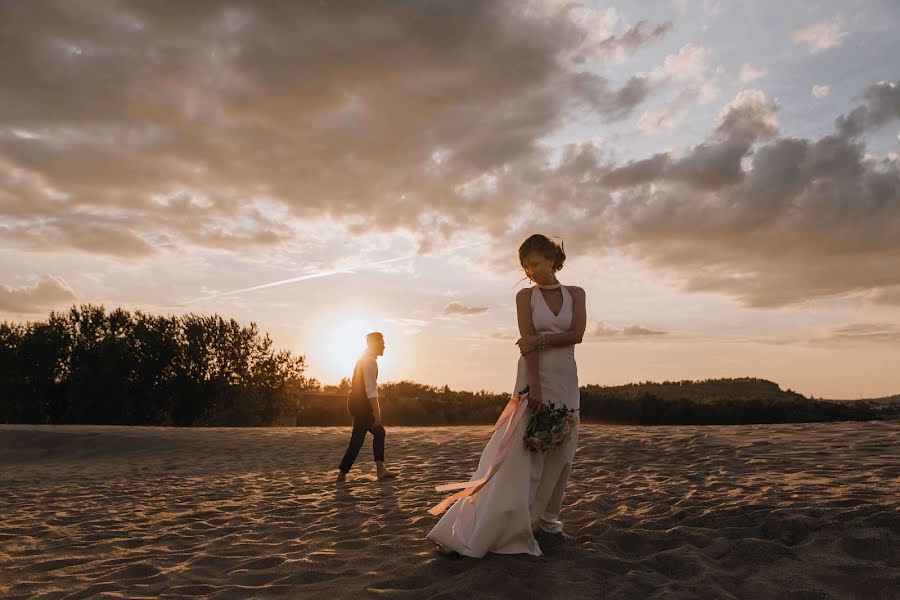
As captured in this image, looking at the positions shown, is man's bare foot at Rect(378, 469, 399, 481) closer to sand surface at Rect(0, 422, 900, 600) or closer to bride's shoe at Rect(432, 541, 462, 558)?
sand surface at Rect(0, 422, 900, 600)

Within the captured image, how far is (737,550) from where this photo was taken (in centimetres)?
525

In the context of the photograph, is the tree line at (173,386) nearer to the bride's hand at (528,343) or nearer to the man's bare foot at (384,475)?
the man's bare foot at (384,475)

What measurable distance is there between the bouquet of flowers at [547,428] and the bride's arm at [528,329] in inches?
8.4

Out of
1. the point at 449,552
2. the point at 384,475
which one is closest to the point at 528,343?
the point at 449,552

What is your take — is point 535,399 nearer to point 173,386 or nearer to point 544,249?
point 544,249

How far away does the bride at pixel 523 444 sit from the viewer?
5.05m

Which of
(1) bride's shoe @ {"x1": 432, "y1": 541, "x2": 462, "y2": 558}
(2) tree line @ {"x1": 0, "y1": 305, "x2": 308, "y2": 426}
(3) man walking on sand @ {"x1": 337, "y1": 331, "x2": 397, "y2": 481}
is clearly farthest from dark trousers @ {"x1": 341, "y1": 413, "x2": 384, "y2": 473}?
(2) tree line @ {"x1": 0, "y1": 305, "x2": 308, "y2": 426}

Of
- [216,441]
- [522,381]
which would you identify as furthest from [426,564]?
[216,441]

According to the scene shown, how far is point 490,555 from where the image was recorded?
511 centimetres

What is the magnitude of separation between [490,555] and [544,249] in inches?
95.8

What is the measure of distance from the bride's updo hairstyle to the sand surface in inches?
91.6

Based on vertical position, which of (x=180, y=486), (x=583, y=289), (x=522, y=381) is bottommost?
(x=180, y=486)

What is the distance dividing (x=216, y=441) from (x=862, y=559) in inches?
639

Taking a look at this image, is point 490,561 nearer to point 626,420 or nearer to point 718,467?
point 718,467
